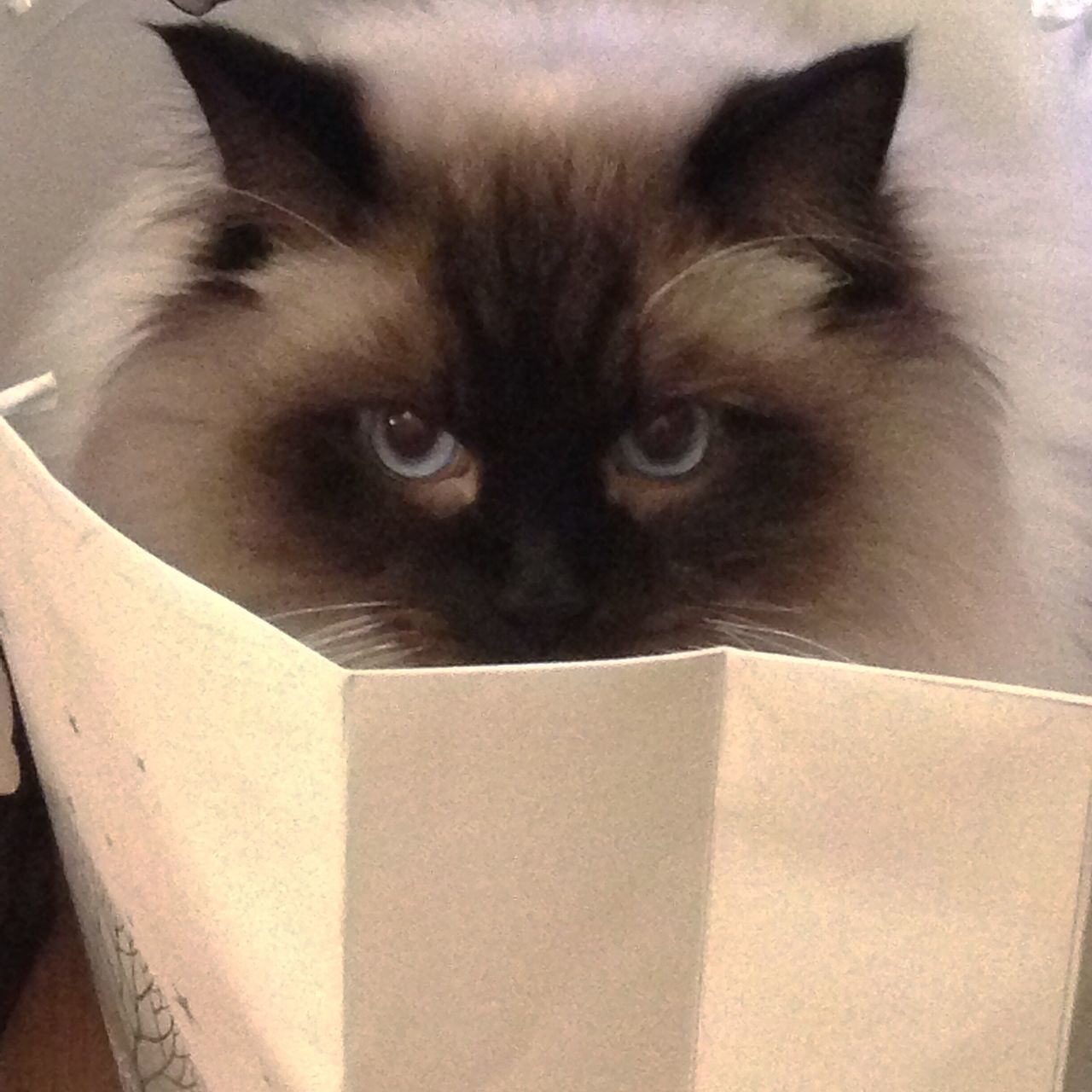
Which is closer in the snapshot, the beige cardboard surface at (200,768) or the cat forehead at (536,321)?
the beige cardboard surface at (200,768)

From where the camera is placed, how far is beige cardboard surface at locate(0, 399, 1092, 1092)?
1.81 ft

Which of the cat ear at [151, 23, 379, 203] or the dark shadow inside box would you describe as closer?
the cat ear at [151, 23, 379, 203]

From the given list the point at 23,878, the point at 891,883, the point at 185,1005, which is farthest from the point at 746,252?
the point at 23,878

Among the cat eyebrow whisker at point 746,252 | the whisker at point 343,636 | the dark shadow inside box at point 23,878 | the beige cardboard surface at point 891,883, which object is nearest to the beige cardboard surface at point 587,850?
the beige cardboard surface at point 891,883

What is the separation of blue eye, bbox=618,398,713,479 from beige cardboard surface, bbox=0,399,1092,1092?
0.68 ft

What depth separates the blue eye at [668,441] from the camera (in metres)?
0.74

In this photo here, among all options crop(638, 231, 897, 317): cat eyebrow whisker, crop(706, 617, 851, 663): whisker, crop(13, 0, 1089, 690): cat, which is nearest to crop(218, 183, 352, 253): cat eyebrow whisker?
crop(13, 0, 1089, 690): cat

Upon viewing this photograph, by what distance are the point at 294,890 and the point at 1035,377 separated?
0.52 meters

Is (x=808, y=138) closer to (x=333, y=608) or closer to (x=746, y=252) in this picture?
(x=746, y=252)

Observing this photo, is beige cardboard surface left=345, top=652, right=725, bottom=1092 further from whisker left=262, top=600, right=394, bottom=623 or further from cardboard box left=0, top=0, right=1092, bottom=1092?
whisker left=262, top=600, right=394, bottom=623

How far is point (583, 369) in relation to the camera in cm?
72

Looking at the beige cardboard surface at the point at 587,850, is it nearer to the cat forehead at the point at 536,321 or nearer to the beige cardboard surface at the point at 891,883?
the beige cardboard surface at the point at 891,883

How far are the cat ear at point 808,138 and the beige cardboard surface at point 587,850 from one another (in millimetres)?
302

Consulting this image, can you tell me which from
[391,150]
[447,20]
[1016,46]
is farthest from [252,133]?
[1016,46]
